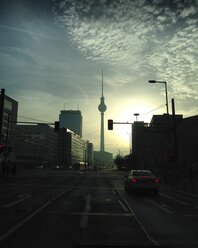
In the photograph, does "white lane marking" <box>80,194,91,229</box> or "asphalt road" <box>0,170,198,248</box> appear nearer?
"asphalt road" <box>0,170,198,248</box>

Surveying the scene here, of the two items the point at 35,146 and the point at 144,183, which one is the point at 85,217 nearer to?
the point at 144,183

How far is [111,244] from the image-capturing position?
7688 mm

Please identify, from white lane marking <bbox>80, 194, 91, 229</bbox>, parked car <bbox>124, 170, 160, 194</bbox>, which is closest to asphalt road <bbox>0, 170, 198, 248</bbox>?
white lane marking <bbox>80, 194, 91, 229</bbox>

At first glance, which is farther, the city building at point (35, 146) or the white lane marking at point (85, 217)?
the city building at point (35, 146)

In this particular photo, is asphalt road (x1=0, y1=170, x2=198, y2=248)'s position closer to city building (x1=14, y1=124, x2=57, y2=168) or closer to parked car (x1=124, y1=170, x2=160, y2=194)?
parked car (x1=124, y1=170, x2=160, y2=194)

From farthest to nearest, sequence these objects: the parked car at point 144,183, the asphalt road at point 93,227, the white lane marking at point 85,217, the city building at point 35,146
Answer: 1. the city building at point 35,146
2. the parked car at point 144,183
3. the white lane marking at point 85,217
4. the asphalt road at point 93,227

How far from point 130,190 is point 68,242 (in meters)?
15.6

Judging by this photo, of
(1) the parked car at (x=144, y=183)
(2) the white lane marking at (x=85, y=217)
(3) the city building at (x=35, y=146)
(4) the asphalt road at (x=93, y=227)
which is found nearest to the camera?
(4) the asphalt road at (x=93, y=227)

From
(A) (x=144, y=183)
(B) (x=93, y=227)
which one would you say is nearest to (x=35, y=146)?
(A) (x=144, y=183)

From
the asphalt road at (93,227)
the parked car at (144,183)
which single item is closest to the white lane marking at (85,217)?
the asphalt road at (93,227)

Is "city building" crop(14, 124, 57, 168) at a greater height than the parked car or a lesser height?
greater

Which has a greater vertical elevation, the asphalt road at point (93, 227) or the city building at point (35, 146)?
the city building at point (35, 146)

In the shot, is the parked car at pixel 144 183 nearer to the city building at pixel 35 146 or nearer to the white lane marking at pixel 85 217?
the white lane marking at pixel 85 217

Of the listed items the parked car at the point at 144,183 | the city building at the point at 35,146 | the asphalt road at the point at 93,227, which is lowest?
the asphalt road at the point at 93,227
